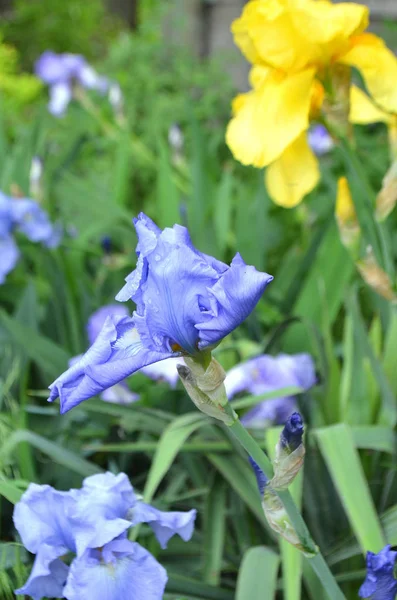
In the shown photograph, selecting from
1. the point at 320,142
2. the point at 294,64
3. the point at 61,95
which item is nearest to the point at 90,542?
the point at 294,64

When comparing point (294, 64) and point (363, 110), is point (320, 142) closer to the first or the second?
point (363, 110)

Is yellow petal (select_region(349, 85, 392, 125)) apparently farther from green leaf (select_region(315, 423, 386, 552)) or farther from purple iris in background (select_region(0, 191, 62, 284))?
purple iris in background (select_region(0, 191, 62, 284))

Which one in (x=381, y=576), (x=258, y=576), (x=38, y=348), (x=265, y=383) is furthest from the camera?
(x=38, y=348)

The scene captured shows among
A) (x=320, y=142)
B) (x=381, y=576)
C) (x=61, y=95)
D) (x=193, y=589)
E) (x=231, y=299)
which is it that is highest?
(x=61, y=95)

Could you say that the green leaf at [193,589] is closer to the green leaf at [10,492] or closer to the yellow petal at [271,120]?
the green leaf at [10,492]

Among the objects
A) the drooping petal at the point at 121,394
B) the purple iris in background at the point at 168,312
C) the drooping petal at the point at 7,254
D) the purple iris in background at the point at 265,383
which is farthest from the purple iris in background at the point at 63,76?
the purple iris in background at the point at 168,312

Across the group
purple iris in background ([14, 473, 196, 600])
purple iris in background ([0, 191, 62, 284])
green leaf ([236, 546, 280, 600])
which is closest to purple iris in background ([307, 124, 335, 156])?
purple iris in background ([0, 191, 62, 284])
